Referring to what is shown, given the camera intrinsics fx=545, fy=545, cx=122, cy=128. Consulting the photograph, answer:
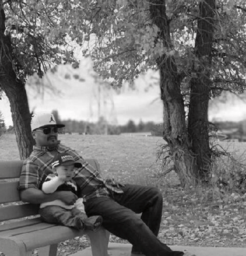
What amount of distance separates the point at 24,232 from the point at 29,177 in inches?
21.6

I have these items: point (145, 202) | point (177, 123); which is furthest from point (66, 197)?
point (177, 123)

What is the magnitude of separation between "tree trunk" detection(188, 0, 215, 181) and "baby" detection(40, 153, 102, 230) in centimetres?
544

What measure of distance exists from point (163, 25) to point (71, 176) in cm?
506

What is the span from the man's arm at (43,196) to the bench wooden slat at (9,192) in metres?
0.11

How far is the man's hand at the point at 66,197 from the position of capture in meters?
4.50

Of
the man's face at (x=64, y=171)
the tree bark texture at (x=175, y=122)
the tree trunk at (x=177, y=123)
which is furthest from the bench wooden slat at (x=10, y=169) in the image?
the tree trunk at (x=177, y=123)

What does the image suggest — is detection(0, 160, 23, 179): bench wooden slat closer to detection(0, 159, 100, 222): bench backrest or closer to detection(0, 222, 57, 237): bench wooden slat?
detection(0, 159, 100, 222): bench backrest

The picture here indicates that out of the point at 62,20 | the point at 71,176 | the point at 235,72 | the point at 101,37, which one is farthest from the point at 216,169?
the point at 71,176

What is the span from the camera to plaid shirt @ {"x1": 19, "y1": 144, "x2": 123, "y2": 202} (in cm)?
458

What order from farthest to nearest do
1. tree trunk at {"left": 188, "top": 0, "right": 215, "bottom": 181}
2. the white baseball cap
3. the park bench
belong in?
1. tree trunk at {"left": 188, "top": 0, "right": 215, "bottom": 181}
2. the white baseball cap
3. the park bench

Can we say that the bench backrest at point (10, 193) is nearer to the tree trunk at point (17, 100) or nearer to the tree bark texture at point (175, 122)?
the tree trunk at point (17, 100)

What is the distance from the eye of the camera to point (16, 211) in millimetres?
4664

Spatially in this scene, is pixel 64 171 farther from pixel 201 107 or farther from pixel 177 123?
pixel 201 107

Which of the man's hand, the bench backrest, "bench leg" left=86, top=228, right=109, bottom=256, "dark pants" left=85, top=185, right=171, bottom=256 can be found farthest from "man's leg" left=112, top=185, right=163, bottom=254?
the bench backrest
